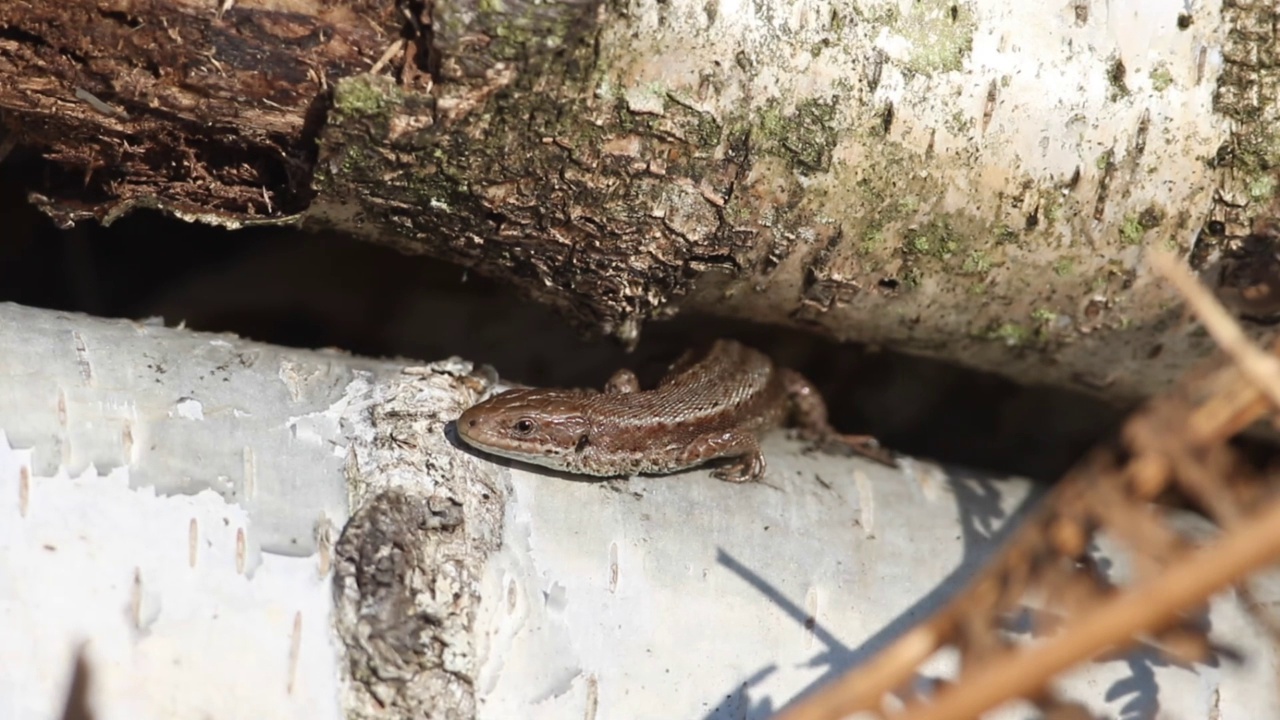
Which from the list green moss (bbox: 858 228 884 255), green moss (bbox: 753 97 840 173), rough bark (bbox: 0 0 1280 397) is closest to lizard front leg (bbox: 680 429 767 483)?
rough bark (bbox: 0 0 1280 397)

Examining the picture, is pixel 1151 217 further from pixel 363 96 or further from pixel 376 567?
pixel 376 567

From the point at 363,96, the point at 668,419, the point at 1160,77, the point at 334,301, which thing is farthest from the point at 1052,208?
the point at 334,301

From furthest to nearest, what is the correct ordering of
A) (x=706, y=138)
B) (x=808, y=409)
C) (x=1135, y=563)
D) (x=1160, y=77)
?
(x=808, y=409) → (x=1160, y=77) → (x=706, y=138) → (x=1135, y=563)

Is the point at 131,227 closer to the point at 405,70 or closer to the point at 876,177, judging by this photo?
the point at 405,70

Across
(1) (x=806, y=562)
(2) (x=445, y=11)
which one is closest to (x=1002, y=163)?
(1) (x=806, y=562)

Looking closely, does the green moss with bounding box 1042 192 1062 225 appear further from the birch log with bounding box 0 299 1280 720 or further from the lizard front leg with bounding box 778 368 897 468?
the lizard front leg with bounding box 778 368 897 468
